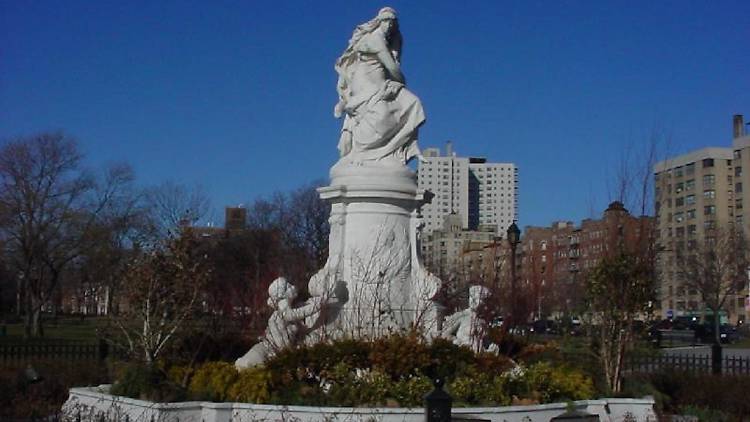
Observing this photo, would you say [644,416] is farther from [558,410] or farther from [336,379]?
[336,379]

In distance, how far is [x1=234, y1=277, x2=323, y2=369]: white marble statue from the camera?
14.7 meters

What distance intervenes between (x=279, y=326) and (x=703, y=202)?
9819 centimetres

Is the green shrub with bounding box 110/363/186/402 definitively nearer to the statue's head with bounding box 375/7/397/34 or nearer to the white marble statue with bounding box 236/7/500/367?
the white marble statue with bounding box 236/7/500/367

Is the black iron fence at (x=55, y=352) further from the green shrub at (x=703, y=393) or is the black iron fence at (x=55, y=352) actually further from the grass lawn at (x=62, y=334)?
the green shrub at (x=703, y=393)

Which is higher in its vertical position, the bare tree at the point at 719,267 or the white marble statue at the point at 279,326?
the bare tree at the point at 719,267

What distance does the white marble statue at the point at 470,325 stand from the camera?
603 inches

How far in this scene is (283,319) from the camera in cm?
1491

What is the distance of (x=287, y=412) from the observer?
476 inches

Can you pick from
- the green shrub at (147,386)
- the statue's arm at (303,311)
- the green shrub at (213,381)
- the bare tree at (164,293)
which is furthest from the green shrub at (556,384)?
the bare tree at (164,293)

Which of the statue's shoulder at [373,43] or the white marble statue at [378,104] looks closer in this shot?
the white marble statue at [378,104]

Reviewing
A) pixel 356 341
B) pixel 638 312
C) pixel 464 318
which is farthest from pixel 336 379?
pixel 638 312

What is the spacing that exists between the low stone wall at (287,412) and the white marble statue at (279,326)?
2.15m

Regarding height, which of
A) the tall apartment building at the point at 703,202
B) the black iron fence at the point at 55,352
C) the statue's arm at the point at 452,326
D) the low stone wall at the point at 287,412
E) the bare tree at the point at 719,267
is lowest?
the low stone wall at the point at 287,412

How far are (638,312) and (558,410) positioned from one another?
354 centimetres
